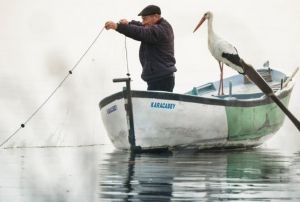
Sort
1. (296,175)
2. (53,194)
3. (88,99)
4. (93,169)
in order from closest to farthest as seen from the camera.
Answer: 1. (53,194)
2. (296,175)
3. (93,169)
4. (88,99)

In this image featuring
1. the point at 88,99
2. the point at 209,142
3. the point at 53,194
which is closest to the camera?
the point at 53,194

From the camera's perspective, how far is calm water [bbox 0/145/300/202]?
21.2ft

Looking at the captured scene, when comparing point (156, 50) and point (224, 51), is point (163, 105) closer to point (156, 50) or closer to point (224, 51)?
point (156, 50)

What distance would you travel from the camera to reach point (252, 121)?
47.4ft

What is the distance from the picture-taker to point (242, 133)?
560 inches

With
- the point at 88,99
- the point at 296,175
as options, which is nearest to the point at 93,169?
the point at 296,175

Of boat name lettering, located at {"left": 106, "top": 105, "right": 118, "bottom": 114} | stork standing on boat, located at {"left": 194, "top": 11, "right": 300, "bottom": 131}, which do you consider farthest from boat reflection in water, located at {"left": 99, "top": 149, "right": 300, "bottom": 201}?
stork standing on boat, located at {"left": 194, "top": 11, "right": 300, "bottom": 131}

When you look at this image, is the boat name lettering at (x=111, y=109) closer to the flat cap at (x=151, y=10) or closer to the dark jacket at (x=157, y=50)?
the dark jacket at (x=157, y=50)

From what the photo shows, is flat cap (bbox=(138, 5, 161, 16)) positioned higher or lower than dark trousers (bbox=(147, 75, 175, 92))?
higher

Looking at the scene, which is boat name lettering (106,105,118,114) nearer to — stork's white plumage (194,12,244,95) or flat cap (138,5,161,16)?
flat cap (138,5,161,16)

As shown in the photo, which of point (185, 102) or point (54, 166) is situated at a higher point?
point (185, 102)

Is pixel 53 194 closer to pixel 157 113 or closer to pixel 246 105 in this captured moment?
pixel 157 113

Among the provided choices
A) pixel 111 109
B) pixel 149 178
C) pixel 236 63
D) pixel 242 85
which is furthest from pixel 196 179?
pixel 242 85

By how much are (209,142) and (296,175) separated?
5.13 metres
